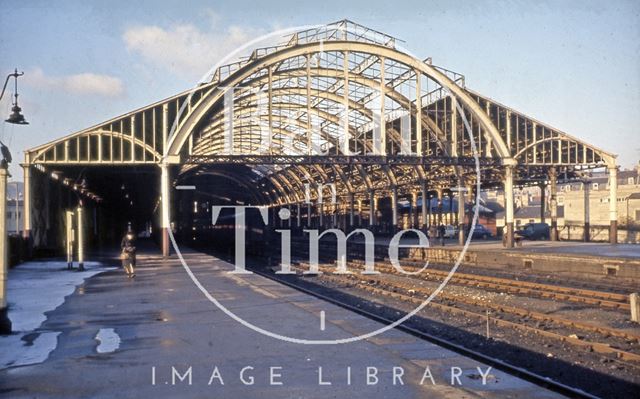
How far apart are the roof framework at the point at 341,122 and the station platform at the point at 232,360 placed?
2082cm

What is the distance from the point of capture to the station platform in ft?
25.5

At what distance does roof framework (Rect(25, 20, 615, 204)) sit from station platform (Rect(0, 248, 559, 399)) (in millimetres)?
20824

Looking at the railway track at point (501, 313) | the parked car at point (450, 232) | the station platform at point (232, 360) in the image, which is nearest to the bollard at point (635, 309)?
the railway track at point (501, 313)

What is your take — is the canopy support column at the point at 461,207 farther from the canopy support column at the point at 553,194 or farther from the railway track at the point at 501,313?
the railway track at the point at 501,313

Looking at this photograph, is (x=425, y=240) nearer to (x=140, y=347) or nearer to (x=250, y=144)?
(x=250, y=144)

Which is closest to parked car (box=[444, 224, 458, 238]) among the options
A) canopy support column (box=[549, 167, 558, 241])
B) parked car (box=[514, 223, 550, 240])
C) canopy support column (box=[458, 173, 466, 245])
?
parked car (box=[514, 223, 550, 240])

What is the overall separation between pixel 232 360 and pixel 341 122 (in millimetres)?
37353

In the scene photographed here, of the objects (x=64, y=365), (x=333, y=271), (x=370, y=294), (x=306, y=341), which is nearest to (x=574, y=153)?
(x=333, y=271)

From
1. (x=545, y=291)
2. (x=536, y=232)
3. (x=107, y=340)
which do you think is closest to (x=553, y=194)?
(x=536, y=232)

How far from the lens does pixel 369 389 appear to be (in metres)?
7.79

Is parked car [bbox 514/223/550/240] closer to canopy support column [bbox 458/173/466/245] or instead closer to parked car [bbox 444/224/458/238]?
parked car [bbox 444/224/458/238]

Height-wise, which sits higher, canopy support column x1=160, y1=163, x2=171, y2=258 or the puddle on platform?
canopy support column x1=160, y1=163, x2=171, y2=258

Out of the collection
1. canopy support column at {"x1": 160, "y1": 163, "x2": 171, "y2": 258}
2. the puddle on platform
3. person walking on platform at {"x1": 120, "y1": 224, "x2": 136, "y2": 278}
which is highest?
canopy support column at {"x1": 160, "y1": 163, "x2": 171, "y2": 258}

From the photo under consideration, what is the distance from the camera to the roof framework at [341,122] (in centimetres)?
→ 3525
